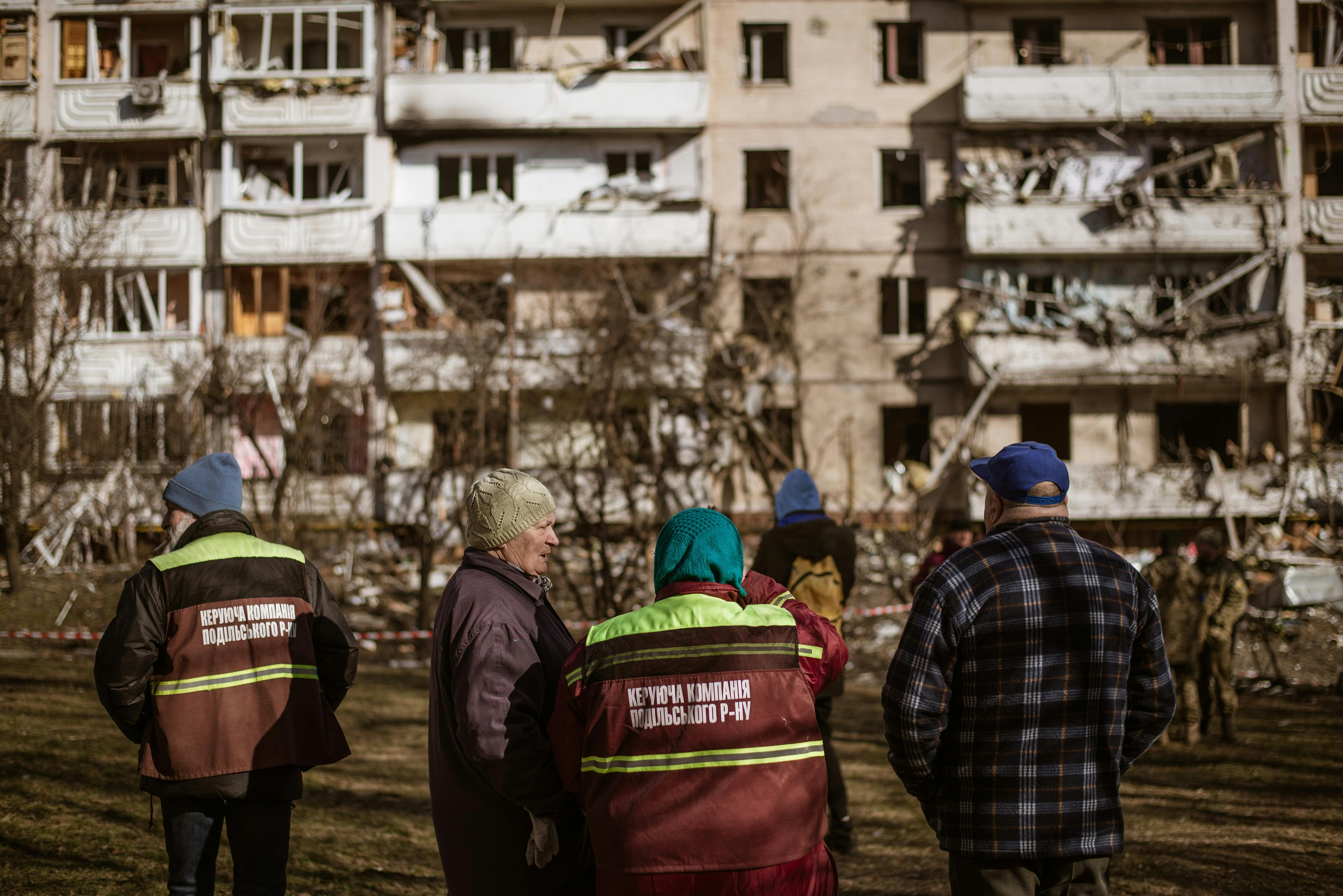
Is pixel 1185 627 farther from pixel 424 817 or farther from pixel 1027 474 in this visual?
pixel 1027 474

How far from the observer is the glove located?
3318 millimetres

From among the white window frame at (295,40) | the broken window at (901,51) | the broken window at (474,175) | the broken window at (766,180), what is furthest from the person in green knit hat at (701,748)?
the broken window at (901,51)

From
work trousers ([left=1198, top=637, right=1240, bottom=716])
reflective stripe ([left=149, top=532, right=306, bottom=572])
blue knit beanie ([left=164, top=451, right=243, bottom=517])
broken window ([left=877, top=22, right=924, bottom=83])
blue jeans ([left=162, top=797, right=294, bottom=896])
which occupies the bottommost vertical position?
work trousers ([left=1198, top=637, right=1240, bottom=716])

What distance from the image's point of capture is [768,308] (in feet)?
90.5

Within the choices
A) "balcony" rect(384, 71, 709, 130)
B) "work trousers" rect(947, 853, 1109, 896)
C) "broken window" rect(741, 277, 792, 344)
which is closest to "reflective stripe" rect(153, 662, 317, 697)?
"work trousers" rect(947, 853, 1109, 896)

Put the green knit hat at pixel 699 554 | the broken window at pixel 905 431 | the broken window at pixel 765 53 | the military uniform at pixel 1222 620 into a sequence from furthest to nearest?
the broken window at pixel 765 53
the broken window at pixel 905 431
the military uniform at pixel 1222 620
the green knit hat at pixel 699 554

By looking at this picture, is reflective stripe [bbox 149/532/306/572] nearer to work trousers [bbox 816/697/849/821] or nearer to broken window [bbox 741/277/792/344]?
work trousers [bbox 816/697/849/821]

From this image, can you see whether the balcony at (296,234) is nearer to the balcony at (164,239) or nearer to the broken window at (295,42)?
the balcony at (164,239)

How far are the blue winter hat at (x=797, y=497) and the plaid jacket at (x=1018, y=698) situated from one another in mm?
3449

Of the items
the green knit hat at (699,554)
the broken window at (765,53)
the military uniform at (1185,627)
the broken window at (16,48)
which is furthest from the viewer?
the broken window at (765,53)

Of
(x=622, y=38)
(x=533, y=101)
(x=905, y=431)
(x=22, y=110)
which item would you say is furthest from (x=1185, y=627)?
(x=22, y=110)

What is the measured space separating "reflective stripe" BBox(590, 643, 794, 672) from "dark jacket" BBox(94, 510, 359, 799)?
1786 millimetres

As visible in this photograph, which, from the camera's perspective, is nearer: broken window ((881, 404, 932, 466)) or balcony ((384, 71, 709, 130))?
balcony ((384, 71, 709, 130))

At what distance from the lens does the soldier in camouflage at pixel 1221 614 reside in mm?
10148
